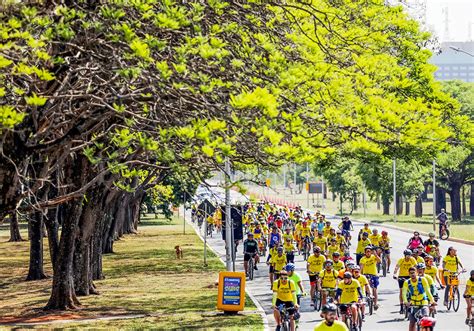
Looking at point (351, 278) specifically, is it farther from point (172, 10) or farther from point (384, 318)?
point (172, 10)

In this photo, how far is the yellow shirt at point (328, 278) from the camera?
22297mm

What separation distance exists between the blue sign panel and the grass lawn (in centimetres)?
50

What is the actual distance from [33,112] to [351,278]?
8971mm

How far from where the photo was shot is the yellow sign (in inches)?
931

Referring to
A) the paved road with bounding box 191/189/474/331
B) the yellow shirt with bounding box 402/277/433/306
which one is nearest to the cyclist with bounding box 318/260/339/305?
the paved road with bounding box 191/189/474/331

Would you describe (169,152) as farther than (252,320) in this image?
No

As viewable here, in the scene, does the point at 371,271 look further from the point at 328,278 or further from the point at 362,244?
the point at 362,244

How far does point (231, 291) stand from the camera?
78.1 feet

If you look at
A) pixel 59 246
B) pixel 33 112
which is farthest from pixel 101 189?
pixel 33 112

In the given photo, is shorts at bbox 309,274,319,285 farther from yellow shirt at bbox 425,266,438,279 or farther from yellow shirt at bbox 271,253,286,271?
yellow shirt at bbox 425,266,438,279

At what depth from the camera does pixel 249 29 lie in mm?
15891

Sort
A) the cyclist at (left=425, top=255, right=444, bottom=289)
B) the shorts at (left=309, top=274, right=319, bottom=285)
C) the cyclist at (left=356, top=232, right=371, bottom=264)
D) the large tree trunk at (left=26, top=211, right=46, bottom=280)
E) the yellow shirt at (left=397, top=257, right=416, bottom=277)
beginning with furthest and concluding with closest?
the large tree trunk at (left=26, top=211, right=46, bottom=280) < the cyclist at (left=356, top=232, right=371, bottom=264) < the shorts at (left=309, top=274, right=319, bottom=285) < the yellow shirt at (left=397, top=257, right=416, bottom=277) < the cyclist at (left=425, top=255, right=444, bottom=289)

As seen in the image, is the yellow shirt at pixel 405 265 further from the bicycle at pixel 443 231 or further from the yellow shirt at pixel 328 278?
the bicycle at pixel 443 231

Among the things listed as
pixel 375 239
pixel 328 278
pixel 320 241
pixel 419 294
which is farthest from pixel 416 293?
pixel 375 239
